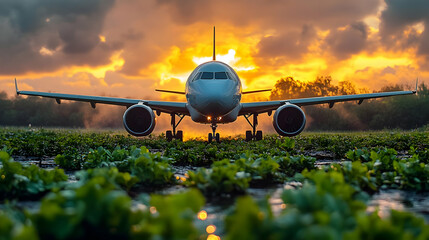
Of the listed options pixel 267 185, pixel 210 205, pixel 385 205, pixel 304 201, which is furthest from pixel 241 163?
pixel 304 201

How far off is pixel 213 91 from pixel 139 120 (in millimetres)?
3023

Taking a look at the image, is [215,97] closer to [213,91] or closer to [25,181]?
[213,91]

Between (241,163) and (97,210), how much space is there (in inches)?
109

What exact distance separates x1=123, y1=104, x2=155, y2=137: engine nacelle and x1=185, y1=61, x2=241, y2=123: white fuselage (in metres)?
1.72

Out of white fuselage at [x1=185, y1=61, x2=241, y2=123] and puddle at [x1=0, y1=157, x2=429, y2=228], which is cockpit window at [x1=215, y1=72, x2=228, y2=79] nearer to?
white fuselage at [x1=185, y1=61, x2=241, y2=123]

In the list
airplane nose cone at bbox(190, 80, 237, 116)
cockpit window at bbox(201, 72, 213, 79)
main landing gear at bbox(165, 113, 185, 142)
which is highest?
cockpit window at bbox(201, 72, 213, 79)

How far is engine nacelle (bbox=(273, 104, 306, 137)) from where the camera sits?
14.1m

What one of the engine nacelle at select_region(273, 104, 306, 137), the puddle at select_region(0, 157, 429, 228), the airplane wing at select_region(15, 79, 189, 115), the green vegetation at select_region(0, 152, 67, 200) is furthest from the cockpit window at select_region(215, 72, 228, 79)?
the green vegetation at select_region(0, 152, 67, 200)

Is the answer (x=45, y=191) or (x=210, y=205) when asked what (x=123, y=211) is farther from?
(x=45, y=191)

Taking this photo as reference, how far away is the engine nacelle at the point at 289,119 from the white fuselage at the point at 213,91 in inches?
68.6

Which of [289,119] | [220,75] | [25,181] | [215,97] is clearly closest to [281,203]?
[25,181]

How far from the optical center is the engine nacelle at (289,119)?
46.2ft

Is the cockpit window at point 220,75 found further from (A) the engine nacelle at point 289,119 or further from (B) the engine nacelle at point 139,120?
(B) the engine nacelle at point 139,120

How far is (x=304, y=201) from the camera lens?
6.40 feet
